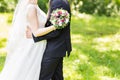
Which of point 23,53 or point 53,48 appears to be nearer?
point 53,48

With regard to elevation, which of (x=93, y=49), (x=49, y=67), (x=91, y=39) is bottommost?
(x=91, y=39)

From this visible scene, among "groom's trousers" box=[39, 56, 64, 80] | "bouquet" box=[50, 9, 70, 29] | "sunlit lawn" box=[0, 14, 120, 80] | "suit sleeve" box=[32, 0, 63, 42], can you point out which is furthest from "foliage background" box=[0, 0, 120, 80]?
"bouquet" box=[50, 9, 70, 29]

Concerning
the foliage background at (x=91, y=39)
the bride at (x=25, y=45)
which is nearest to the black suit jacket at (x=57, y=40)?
the bride at (x=25, y=45)

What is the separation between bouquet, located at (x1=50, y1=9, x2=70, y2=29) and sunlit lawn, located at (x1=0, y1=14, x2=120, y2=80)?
2414mm

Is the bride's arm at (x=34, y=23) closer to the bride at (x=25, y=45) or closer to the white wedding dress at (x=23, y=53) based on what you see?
the bride at (x=25, y=45)

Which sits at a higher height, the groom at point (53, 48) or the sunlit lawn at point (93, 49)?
the groom at point (53, 48)

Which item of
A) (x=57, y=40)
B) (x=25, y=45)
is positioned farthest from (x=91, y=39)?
(x=57, y=40)

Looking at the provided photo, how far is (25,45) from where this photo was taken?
215 inches

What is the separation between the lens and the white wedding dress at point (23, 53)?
5332 mm

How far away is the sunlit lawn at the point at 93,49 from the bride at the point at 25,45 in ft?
5.84

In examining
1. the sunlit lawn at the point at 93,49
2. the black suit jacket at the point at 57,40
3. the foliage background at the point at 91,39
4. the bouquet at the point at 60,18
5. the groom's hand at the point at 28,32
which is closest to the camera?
the bouquet at the point at 60,18

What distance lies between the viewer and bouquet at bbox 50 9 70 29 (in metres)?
4.86

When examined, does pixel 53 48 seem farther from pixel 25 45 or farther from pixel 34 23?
pixel 25 45

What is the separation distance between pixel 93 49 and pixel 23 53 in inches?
177
